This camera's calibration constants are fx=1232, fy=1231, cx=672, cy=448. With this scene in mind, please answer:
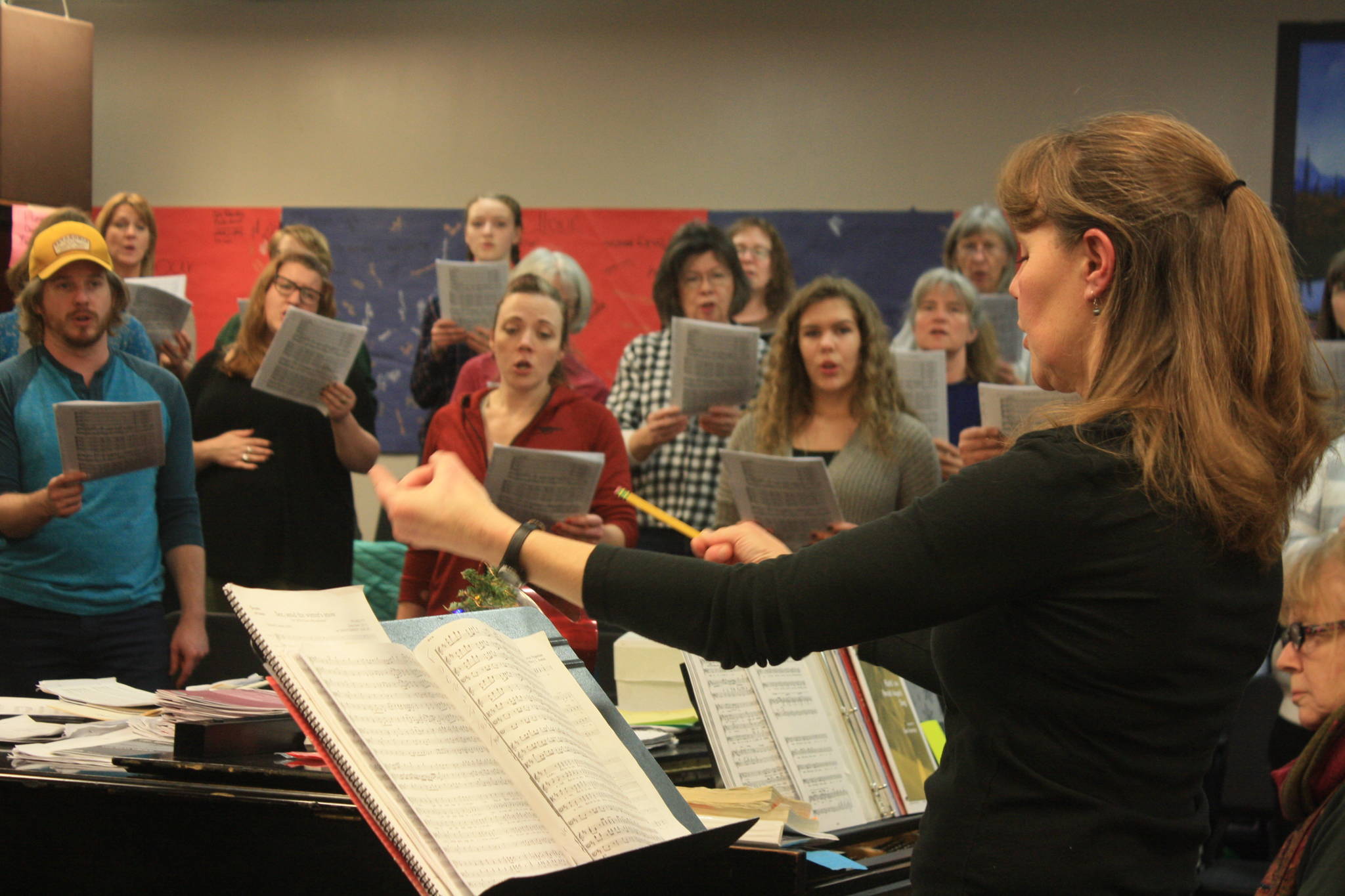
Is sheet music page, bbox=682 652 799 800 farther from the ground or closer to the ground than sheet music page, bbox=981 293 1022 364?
closer to the ground

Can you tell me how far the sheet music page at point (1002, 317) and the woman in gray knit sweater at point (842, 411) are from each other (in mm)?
771

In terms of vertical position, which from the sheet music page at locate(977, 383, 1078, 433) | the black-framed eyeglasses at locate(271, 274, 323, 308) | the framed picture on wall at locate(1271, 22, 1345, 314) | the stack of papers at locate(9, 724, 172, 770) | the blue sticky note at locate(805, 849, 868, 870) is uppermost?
the framed picture on wall at locate(1271, 22, 1345, 314)

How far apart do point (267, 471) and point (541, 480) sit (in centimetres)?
106

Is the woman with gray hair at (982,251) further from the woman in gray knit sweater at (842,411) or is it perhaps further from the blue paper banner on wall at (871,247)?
the blue paper banner on wall at (871,247)

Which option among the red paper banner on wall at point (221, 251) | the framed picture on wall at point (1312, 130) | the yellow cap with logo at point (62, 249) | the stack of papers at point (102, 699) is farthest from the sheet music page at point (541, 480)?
the framed picture on wall at point (1312, 130)

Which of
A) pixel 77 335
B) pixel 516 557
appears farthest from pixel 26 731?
pixel 77 335

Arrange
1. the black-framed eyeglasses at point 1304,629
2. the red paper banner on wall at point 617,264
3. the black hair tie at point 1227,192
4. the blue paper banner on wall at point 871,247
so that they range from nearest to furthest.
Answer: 1. the black hair tie at point 1227,192
2. the black-framed eyeglasses at point 1304,629
3. the blue paper banner on wall at point 871,247
4. the red paper banner on wall at point 617,264

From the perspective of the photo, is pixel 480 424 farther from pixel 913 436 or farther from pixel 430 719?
pixel 430 719

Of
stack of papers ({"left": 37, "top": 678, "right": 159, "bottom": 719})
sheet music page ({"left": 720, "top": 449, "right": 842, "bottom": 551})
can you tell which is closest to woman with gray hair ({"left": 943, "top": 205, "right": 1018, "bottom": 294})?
sheet music page ({"left": 720, "top": 449, "right": 842, "bottom": 551})

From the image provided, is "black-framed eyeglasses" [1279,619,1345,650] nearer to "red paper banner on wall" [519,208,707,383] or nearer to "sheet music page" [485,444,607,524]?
"sheet music page" [485,444,607,524]

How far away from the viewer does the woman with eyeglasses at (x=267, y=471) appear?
11.2 feet

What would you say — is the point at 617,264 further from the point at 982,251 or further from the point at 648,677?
the point at 648,677

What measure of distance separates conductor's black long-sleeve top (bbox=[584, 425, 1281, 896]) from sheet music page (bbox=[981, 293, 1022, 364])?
297 cm

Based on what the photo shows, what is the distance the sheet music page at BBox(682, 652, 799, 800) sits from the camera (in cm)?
161
